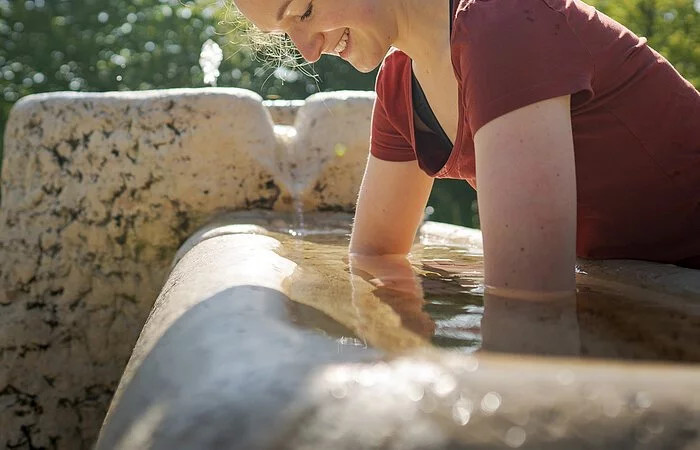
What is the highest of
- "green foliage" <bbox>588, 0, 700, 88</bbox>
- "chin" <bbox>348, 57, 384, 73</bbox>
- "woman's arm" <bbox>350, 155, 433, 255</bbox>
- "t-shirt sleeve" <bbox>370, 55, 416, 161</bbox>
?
"chin" <bbox>348, 57, 384, 73</bbox>

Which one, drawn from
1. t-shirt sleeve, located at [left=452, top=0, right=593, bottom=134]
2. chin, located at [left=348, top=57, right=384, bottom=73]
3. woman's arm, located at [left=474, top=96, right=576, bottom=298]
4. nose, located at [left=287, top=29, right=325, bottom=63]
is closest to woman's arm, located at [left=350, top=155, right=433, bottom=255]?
chin, located at [left=348, top=57, right=384, bottom=73]

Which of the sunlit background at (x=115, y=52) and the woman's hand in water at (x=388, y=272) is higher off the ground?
the woman's hand in water at (x=388, y=272)

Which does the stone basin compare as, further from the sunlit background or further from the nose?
the sunlit background

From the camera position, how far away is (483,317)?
3.69 ft

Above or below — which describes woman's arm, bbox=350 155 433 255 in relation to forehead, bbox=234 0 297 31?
below

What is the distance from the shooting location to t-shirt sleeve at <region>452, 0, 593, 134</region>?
138 centimetres

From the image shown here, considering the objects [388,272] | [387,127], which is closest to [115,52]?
[387,127]

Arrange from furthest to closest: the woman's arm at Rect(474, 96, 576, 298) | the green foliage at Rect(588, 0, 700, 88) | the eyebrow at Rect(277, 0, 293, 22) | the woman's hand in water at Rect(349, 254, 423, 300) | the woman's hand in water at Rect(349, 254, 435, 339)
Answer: the green foliage at Rect(588, 0, 700, 88), the eyebrow at Rect(277, 0, 293, 22), the woman's hand in water at Rect(349, 254, 423, 300), the woman's arm at Rect(474, 96, 576, 298), the woman's hand in water at Rect(349, 254, 435, 339)

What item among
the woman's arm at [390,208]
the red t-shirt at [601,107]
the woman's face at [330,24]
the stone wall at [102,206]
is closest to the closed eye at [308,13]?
the woman's face at [330,24]

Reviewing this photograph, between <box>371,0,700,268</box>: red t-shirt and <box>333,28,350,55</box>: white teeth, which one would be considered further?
<box>333,28,350,55</box>: white teeth

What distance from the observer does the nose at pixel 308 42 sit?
6.06ft

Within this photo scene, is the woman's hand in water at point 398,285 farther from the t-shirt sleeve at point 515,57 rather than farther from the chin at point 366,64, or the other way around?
the chin at point 366,64

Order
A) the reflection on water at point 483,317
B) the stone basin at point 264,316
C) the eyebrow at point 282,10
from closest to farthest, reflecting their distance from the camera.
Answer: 1. the stone basin at point 264,316
2. the reflection on water at point 483,317
3. the eyebrow at point 282,10

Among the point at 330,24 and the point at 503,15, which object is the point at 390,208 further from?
the point at 503,15
